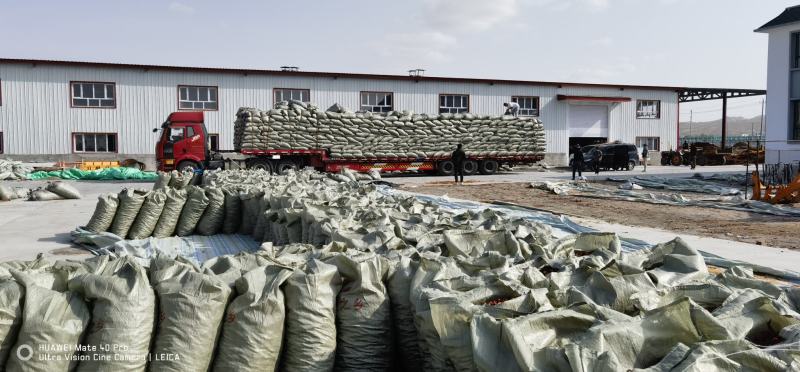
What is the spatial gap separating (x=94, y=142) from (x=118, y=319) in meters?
31.6

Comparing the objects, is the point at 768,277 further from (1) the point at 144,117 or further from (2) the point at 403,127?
(1) the point at 144,117

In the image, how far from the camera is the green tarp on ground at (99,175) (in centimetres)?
2616

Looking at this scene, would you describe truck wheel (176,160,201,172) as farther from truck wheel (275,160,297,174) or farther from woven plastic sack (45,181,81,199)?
woven plastic sack (45,181,81,199)

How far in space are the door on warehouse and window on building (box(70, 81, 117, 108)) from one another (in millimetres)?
→ 26329

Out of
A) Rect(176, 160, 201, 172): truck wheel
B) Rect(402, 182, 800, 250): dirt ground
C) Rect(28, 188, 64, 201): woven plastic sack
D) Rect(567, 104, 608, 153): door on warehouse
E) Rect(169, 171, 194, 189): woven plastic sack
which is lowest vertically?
Rect(402, 182, 800, 250): dirt ground

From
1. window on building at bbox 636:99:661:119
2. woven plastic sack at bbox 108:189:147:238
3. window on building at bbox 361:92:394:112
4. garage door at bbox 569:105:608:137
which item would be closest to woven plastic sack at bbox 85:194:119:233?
woven plastic sack at bbox 108:189:147:238

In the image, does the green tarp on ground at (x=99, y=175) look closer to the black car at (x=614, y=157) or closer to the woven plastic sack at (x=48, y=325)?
the black car at (x=614, y=157)

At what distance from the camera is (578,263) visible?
4477 millimetres

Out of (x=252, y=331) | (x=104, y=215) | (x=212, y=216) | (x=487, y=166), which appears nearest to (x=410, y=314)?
(x=252, y=331)

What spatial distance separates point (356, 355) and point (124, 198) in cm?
714

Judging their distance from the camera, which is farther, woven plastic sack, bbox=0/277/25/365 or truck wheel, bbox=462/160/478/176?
truck wheel, bbox=462/160/478/176

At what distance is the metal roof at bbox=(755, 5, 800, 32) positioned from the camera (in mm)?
23453

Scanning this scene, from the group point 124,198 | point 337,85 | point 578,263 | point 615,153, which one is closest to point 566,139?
point 615,153

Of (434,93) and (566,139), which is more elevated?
(434,93)
